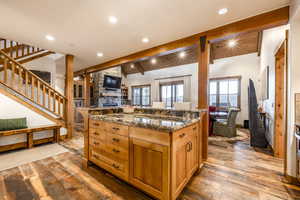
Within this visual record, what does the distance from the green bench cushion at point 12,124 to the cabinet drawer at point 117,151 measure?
274 centimetres

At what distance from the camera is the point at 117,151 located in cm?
186

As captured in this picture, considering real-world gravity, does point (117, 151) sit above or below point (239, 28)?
below

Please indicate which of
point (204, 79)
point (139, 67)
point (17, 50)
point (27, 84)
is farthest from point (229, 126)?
point (17, 50)

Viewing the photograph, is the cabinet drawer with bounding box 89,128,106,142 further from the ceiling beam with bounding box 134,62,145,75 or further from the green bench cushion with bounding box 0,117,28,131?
the ceiling beam with bounding box 134,62,145,75

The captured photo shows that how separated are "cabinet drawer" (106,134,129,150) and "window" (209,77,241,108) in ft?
19.7

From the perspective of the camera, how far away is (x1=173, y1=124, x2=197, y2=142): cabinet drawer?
4.69 ft

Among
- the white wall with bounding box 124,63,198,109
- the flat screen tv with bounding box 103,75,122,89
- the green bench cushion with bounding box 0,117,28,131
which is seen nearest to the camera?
the green bench cushion with bounding box 0,117,28,131

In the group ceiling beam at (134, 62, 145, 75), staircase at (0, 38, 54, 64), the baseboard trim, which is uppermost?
ceiling beam at (134, 62, 145, 75)

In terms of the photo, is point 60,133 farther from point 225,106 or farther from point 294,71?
point 225,106

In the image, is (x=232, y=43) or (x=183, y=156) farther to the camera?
(x=232, y=43)

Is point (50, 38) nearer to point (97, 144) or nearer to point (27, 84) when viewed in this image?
point (27, 84)

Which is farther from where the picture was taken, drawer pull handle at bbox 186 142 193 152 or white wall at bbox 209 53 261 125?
white wall at bbox 209 53 261 125

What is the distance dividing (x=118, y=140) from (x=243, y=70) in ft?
21.0

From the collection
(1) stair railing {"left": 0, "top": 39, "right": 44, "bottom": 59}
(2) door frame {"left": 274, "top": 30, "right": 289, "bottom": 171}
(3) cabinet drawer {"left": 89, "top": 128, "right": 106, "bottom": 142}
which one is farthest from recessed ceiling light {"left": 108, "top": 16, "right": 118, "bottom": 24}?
(1) stair railing {"left": 0, "top": 39, "right": 44, "bottom": 59}
